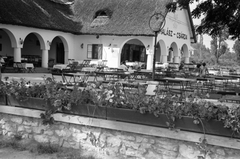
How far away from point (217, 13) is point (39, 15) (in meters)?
14.3

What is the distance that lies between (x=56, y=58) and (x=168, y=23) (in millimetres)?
9958

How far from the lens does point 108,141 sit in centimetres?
397

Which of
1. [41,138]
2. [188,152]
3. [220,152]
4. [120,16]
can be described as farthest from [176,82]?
[120,16]

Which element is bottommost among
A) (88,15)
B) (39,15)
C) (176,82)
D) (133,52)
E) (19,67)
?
(176,82)

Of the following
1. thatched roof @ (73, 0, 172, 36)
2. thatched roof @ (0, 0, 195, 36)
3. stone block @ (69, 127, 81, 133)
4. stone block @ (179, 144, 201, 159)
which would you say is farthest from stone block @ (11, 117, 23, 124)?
thatched roof @ (73, 0, 172, 36)

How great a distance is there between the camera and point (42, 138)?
4383mm

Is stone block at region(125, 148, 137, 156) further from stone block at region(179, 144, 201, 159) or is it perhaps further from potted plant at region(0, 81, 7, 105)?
potted plant at region(0, 81, 7, 105)

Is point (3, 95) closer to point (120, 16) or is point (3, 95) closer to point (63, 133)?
point (63, 133)

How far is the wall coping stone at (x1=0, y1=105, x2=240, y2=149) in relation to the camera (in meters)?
3.30

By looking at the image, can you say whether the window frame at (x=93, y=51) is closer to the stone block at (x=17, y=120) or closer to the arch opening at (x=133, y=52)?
the arch opening at (x=133, y=52)

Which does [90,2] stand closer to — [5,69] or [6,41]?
[6,41]

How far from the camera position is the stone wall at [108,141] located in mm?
3498

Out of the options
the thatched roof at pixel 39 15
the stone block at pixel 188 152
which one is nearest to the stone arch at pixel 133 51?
the thatched roof at pixel 39 15

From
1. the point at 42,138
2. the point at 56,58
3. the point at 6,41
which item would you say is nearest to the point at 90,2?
the point at 56,58
